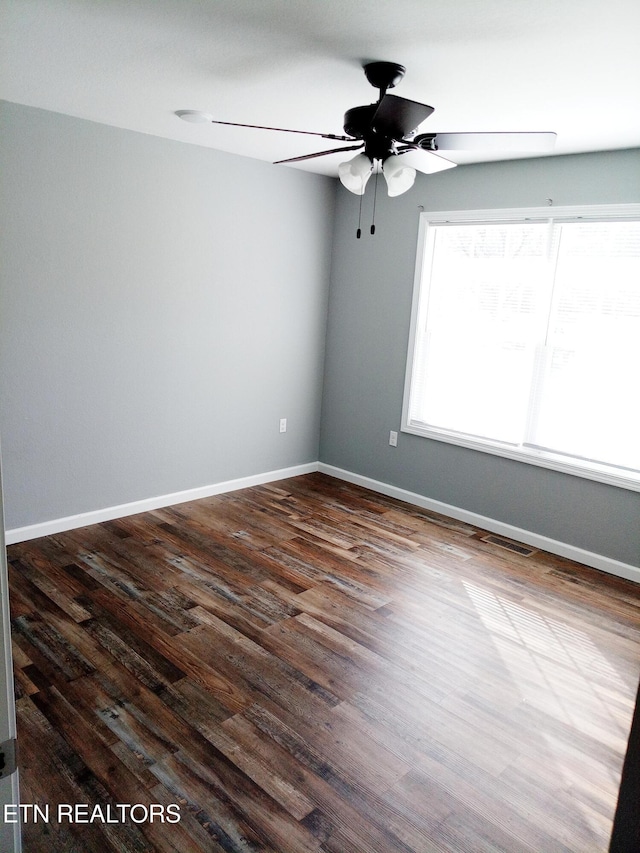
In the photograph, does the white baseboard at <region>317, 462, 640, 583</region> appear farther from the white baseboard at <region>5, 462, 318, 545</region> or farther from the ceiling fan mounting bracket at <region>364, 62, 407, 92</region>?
the ceiling fan mounting bracket at <region>364, 62, 407, 92</region>

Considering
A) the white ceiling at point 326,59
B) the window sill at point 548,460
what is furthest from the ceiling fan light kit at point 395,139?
the window sill at point 548,460

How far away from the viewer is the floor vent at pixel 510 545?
396 cm

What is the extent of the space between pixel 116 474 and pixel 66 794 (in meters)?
2.33

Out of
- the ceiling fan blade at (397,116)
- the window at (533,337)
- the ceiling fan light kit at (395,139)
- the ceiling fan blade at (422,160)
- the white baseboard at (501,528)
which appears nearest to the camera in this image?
the ceiling fan blade at (397,116)

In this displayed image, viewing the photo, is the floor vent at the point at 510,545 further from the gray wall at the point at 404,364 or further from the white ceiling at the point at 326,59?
the white ceiling at the point at 326,59

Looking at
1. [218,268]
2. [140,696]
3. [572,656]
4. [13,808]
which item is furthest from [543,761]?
[218,268]

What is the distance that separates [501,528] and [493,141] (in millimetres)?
2643

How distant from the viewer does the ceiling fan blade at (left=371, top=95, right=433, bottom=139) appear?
2.11m

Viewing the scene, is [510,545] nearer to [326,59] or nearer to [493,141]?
[493,141]

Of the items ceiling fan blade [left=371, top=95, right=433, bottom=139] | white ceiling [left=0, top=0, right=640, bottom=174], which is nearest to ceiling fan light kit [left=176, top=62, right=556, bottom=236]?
ceiling fan blade [left=371, top=95, right=433, bottom=139]

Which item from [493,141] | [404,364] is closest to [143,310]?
[404,364]

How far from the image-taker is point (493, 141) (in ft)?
7.77

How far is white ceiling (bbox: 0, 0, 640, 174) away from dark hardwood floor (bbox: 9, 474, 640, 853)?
7.90 feet

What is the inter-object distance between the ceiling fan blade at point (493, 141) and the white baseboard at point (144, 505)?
2915mm
